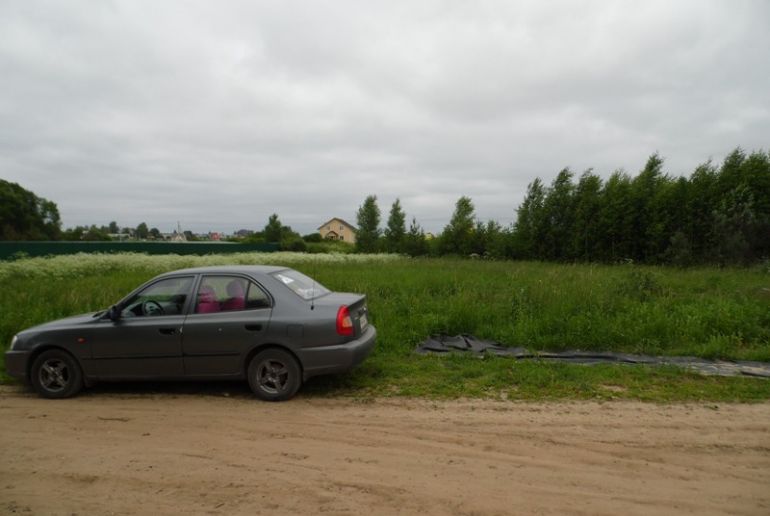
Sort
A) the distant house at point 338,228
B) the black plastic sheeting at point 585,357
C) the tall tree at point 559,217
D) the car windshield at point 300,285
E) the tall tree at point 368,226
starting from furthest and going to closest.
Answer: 1. the distant house at point 338,228
2. the tall tree at point 368,226
3. the tall tree at point 559,217
4. the black plastic sheeting at point 585,357
5. the car windshield at point 300,285

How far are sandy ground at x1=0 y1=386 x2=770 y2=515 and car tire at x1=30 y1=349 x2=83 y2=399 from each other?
373mm

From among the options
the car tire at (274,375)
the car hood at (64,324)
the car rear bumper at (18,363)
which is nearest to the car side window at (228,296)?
the car tire at (274,375)

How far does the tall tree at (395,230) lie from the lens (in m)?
42.9

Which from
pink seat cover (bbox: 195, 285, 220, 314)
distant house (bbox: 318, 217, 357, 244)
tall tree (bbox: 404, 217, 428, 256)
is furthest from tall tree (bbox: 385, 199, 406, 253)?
distant house (bbox: 318, 217, 357, 244)

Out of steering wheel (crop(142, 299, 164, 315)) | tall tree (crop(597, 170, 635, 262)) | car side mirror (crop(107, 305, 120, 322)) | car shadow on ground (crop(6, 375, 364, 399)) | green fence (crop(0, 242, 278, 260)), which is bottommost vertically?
car shadow on ground (crop(6, 375, 364, 399))

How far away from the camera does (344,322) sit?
570 cm

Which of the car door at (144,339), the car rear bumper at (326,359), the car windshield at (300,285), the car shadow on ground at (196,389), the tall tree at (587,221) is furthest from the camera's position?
the tall tree at (587,221)

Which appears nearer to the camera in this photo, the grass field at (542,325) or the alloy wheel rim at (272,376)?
the alloy wheel rim at (272,376)

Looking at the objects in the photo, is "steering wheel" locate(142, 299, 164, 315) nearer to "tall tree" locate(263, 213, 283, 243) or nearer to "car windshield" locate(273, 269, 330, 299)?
"car windshield" locate(273, 269, 330, 299)

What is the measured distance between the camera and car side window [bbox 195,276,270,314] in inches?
232

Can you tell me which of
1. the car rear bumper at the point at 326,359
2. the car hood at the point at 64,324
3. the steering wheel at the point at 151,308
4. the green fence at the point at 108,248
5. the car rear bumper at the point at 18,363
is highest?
the green fence at the point at 108,248

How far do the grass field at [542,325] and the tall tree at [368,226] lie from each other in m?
31.8

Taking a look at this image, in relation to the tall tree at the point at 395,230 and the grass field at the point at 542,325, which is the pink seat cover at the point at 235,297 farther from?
the tall tree at the point at 395,230

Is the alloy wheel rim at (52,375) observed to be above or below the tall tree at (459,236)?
below
